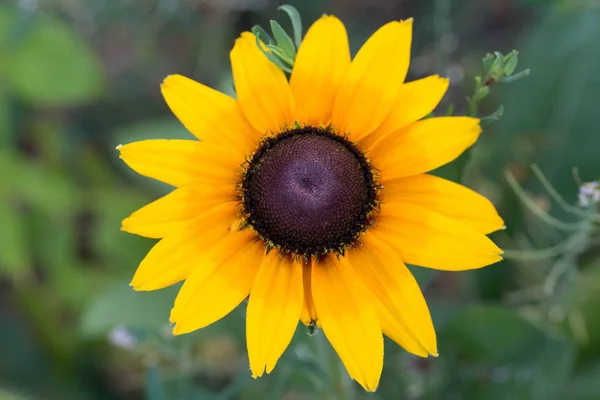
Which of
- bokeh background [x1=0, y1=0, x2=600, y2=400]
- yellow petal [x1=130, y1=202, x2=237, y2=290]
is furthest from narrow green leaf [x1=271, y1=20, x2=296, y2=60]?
bokeh background [x1=0, y1=0, x2=600, y2=400]

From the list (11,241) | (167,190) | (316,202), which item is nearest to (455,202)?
(316,202)

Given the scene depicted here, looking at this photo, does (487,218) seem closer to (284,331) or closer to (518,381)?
(284,331)

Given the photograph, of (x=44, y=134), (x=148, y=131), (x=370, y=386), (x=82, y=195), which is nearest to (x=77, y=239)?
(x=82, y=195)

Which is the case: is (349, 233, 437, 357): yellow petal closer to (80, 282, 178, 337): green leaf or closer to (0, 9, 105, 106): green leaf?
(80, 282, 178, 337): green leaf

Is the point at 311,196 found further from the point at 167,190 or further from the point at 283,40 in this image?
the point at 167,190

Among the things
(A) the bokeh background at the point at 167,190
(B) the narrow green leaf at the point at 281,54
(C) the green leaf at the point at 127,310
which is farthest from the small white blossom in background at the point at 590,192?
(C) the green leaf at the point at 127,310

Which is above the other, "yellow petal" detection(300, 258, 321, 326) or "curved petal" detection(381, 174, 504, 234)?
"curved petal" detection(381, 174, 504, 234)
